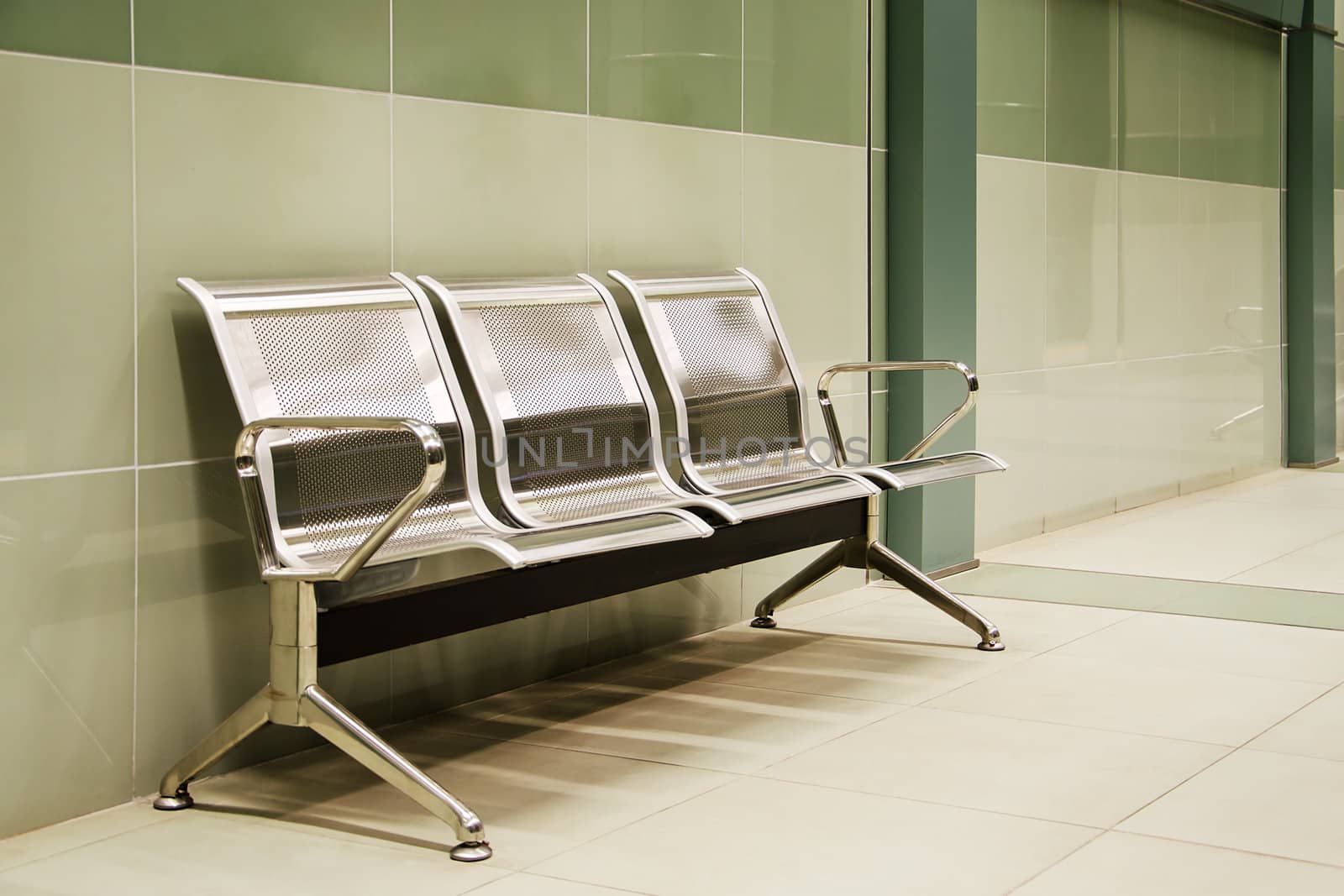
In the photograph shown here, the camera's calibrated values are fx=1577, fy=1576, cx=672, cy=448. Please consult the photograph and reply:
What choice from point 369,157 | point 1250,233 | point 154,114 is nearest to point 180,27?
point 154,114

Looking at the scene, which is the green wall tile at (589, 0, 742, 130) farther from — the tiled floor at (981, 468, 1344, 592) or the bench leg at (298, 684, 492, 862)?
the tiled floor at (981, 468, 1344, 592)

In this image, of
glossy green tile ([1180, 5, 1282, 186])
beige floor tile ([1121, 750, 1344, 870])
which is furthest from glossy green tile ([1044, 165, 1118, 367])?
beige floor tile ([1121, 750, 1344, 870])

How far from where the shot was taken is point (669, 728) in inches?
144

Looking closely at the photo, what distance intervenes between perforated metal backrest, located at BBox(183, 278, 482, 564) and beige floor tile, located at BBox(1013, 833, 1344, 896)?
128cm

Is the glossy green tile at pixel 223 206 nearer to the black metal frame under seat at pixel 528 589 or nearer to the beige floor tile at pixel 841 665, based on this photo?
the black metal frame under seat at pixel 528 589

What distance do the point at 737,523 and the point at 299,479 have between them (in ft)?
3.58

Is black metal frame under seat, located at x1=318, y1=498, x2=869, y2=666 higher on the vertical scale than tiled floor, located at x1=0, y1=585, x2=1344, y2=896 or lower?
higher

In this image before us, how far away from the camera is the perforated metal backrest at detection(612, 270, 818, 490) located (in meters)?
4.16

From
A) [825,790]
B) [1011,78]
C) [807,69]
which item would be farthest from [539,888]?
[1011,78]

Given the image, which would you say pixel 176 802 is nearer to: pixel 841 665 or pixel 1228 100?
pixel 841 665

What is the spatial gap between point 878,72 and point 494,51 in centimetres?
191

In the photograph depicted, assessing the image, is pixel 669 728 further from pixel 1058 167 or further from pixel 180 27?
pixel 1058 167

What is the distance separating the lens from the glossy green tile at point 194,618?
10.3 feet

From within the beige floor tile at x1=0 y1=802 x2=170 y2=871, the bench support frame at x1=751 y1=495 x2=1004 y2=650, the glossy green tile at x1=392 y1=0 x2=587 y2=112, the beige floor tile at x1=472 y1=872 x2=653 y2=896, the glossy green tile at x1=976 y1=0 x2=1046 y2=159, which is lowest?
the beige floor tile at x1=472 y1=872 x2=653 y2=896
